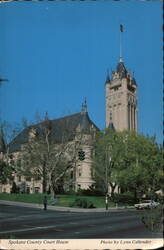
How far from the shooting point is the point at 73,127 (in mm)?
12945

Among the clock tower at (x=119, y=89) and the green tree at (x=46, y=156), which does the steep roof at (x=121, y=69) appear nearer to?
the clock tower at (x=119, y=89)

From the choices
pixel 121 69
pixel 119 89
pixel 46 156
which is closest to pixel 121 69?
pixel 121 69

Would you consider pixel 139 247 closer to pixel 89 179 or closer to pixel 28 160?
pixel 89 179

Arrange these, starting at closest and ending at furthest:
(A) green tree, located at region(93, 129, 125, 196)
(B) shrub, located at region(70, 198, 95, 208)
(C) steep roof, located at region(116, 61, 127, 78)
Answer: (C) steep roof, located at region(116, 61, 127, 78) < (A) green tree, located at region(93, 129, 125, 196) < (B) shrub, located at region(70, 198, 95, 208)

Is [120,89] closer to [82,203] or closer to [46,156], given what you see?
[82,203]

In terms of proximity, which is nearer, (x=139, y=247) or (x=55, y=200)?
(x=139, y=247)

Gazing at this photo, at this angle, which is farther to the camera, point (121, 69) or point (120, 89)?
point (120, 89)

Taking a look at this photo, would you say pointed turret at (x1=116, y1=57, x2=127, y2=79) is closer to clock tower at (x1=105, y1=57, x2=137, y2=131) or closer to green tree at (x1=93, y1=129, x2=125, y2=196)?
clock tower at (x1=105, y1=57, x2=137, y2=131)

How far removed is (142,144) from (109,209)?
4.76 m

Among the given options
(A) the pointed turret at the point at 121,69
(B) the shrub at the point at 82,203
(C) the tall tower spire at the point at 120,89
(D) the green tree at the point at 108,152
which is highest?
(A) the pointed turret at the point at 121,69

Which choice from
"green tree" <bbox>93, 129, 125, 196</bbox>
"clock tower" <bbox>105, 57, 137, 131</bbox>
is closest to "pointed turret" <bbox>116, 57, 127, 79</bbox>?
"clock tower" <bbox>105, 57, 137, 131</bbox>

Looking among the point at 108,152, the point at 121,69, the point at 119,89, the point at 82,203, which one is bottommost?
the point at 82,203

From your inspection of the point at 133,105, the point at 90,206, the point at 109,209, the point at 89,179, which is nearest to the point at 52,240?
the point at 133,105

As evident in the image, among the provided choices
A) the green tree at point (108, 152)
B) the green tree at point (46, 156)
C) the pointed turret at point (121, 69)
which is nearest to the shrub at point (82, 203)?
the green tree at point (46, 156)
